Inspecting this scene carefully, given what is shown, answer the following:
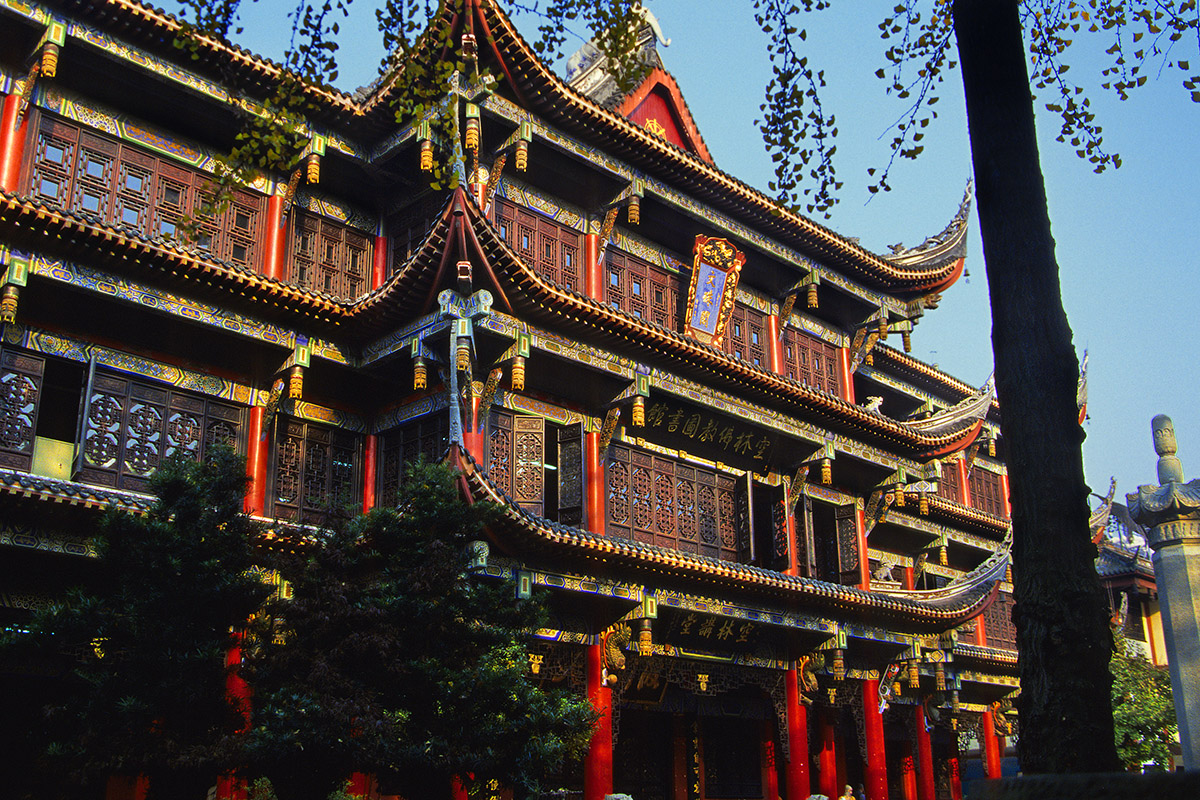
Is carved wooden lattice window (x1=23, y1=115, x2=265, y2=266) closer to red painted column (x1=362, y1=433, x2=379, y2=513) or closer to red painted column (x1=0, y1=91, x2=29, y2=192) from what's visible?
red painted column (x1=0, y1=91, x2=29, y2=192)

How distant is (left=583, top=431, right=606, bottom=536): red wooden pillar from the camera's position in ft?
49.3

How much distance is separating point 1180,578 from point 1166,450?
1.54 meters

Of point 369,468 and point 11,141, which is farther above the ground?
point 11,141

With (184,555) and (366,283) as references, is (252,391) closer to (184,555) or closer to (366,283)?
(366,283)

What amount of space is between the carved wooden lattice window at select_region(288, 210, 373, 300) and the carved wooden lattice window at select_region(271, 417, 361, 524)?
2068 mm

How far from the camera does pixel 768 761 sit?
18.2 meters

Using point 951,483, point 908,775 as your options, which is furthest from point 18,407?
point 951,483

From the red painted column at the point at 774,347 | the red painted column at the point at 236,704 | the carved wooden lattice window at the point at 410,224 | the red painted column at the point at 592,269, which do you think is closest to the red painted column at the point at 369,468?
the carved wooden lattice window at the point at 410,224

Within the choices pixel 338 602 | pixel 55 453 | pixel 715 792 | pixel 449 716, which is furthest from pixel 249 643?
pixel 715 792

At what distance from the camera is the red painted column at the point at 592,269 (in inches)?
654

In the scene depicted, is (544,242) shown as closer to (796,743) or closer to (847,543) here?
(847,543)

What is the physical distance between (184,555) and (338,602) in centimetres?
139

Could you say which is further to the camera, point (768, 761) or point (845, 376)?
point (845, 376)

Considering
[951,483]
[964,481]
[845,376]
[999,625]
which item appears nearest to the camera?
[845,376]
